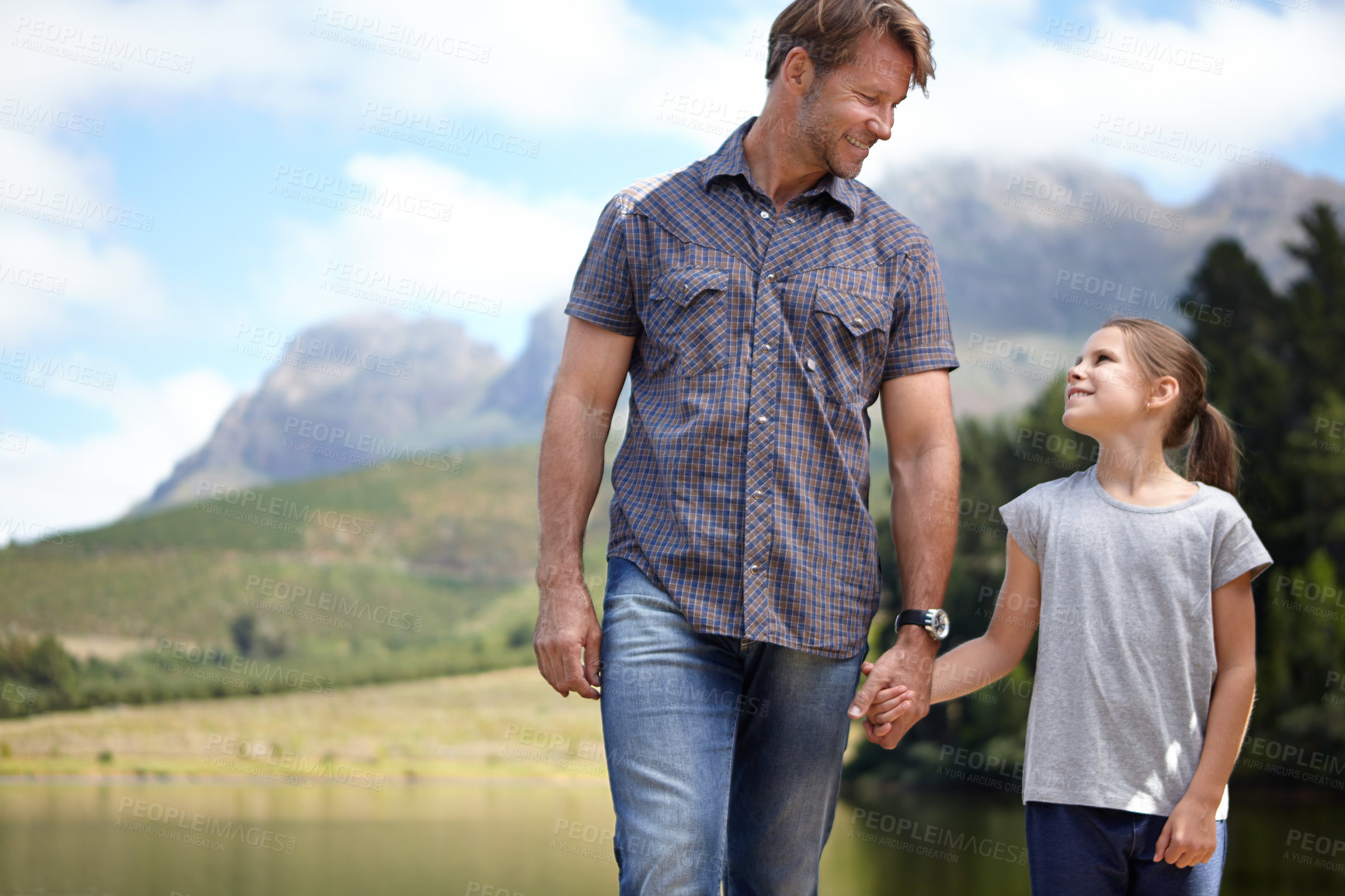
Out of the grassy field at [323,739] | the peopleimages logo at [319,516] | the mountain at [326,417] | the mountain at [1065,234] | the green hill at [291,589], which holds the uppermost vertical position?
the mountain at [1065,234]

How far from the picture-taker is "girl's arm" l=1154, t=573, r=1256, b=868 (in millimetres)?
A: 2672

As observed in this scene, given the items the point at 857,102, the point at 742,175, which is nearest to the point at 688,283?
the point at 742,175

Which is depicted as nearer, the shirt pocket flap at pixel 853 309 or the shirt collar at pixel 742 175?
the shirt pocket flap at pixel 853 309

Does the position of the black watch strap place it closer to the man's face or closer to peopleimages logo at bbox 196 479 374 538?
the man's face

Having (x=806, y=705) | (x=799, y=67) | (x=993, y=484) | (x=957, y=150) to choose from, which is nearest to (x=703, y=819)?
(x=806, y=705)

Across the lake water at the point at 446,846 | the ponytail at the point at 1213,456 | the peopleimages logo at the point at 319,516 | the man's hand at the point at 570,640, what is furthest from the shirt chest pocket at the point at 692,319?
the peopleimages logo at the point at 319,516

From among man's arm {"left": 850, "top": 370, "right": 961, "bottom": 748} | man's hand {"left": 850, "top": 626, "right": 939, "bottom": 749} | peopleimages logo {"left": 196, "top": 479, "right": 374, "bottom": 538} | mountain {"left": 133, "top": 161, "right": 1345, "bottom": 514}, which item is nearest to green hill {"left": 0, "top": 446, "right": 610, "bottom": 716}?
peopleimages logo {"left": 196, "top": 479, "right": 374, "bottom": 538}

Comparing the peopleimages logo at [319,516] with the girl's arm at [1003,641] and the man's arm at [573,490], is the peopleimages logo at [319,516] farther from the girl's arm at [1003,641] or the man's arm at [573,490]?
the girl's arm at [1003,641]

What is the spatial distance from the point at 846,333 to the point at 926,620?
2.29 feet

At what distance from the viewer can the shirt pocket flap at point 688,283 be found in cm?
300

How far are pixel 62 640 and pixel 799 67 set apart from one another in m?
66.5

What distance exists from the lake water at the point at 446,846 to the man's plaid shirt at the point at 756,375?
58.5 feet

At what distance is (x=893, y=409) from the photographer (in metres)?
3.26

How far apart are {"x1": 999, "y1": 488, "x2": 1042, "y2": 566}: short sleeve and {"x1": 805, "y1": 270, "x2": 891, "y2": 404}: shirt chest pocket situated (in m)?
0.45
